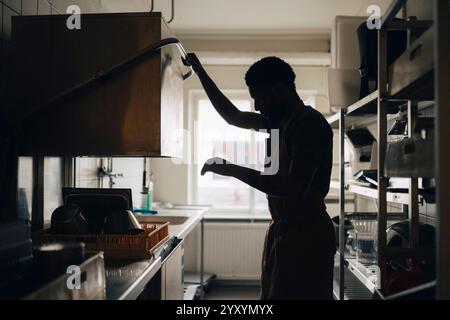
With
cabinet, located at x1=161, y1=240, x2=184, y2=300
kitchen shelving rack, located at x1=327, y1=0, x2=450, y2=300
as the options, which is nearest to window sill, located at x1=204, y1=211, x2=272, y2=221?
kitchen shelving rack, located at x1=327, y1=0, x2=450, y2=300

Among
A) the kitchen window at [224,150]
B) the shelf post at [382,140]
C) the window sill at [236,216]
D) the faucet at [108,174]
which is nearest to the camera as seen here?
the shelf post at [382,140]

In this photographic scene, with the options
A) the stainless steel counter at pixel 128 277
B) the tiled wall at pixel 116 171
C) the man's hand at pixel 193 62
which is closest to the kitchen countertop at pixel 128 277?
the stainless steel counter at pixel 128 277

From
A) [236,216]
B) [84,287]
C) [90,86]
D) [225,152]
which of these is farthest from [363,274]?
[225,152]

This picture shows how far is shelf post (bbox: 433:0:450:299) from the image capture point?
0.86 meters

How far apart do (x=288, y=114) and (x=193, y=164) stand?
2790mm

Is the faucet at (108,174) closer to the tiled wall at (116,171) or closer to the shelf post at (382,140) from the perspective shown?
the tiled wall at (116,171)

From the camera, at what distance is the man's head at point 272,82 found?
1.46 meters

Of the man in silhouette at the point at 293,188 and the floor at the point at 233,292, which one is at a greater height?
the man in silhouette at the point at 293,188

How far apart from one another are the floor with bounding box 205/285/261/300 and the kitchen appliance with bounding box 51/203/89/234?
2468mm

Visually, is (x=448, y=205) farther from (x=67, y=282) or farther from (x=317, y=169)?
(x=67, y=282)

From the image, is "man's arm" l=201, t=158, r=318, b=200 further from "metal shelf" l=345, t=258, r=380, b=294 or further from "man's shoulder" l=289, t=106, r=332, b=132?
"metal shelf" l=345, t=258, r=380, b=294

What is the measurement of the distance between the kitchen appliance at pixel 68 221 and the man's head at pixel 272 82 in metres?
0.81
